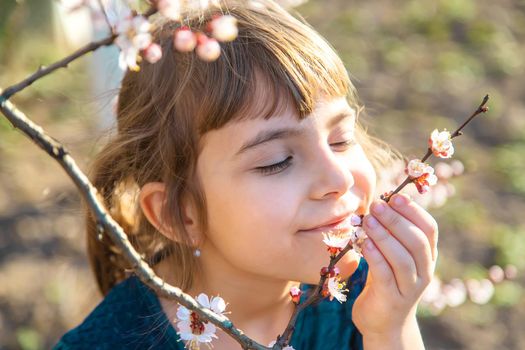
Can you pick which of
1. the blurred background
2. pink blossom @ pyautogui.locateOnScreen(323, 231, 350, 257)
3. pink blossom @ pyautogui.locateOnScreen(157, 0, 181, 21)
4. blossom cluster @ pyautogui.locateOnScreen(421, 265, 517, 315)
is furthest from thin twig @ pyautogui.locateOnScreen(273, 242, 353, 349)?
blossom cluster @ pyautogui.locateOnScreen(421, 265, 517, 315)

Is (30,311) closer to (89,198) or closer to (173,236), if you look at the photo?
(173,236)

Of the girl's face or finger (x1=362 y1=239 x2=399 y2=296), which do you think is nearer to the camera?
finger (x1=362 y1=239 x2=399 y2=296)

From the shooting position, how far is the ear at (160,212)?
1.65 metres

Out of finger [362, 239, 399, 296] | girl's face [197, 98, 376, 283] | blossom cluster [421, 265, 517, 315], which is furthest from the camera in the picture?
blossom cluster [421, 265, 517, 315]

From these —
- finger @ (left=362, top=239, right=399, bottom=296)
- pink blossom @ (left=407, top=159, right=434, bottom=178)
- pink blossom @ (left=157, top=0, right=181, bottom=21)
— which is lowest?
finger @ (left=362, top=239, right=399, bottom=296)

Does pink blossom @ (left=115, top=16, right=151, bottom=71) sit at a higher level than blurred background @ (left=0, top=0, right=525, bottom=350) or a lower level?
lower

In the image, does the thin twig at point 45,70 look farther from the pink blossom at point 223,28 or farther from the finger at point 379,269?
the finger at point 379,269

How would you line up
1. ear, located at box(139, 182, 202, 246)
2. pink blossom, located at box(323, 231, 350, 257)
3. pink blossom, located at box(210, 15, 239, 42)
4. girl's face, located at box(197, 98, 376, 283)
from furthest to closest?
ear, located at box(139, 182, 202, 246) < girl's face, located at box(197, 98, 376, 283) < pink blossom, located at box(323, 231, 350, 257) < pink blossom, located at box(210, 15, 239, 42)

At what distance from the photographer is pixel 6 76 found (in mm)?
2889

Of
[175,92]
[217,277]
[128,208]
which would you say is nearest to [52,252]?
[128,208]

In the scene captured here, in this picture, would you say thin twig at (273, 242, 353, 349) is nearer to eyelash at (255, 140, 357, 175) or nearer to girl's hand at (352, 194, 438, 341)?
girl's hand at (352, 194, 438, 341)

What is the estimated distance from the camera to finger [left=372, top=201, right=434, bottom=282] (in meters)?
1.33

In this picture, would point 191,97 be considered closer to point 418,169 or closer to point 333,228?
point 333,228

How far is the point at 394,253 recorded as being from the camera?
1341 millimetres
